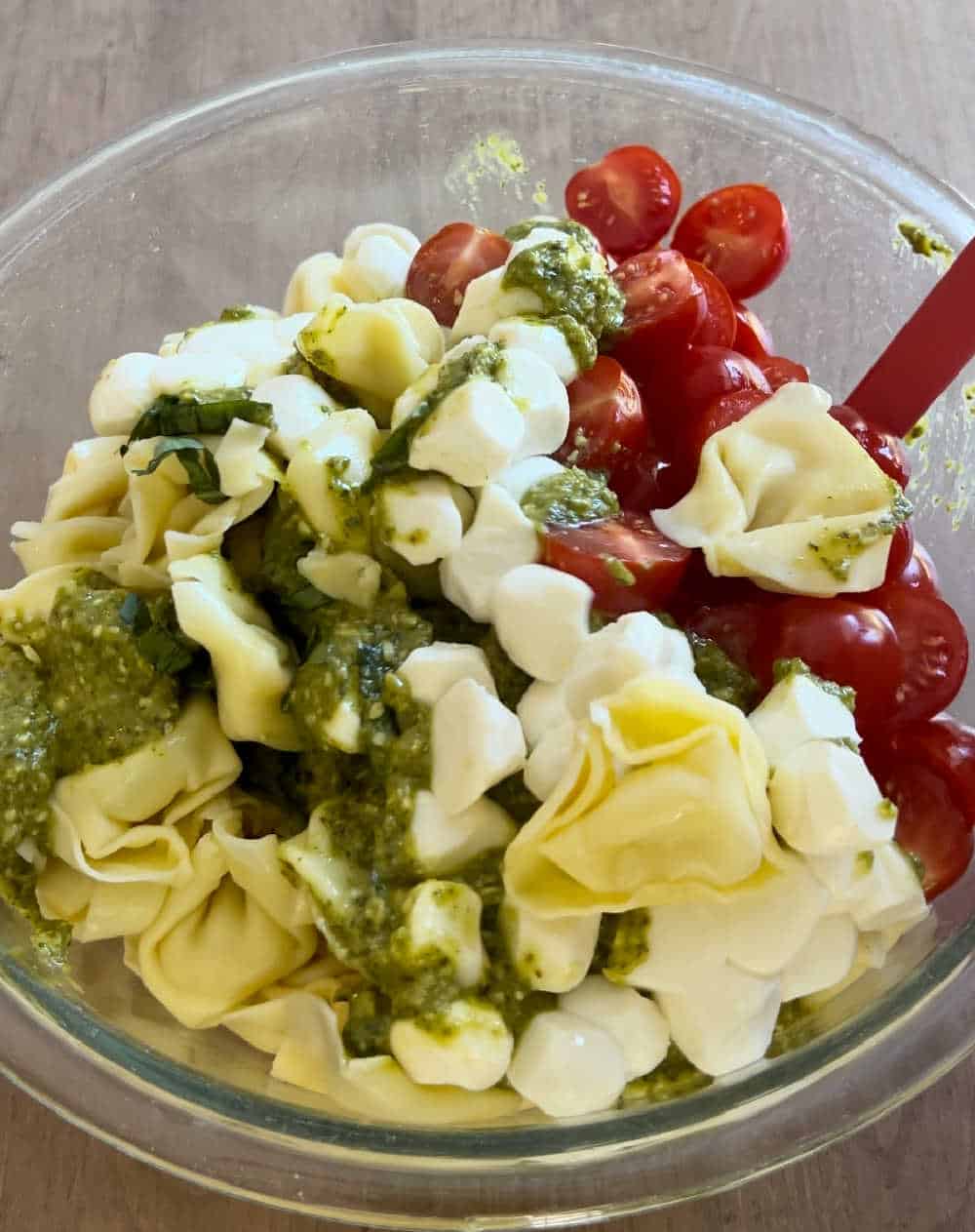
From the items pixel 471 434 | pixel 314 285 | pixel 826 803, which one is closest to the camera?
pixel 826 803

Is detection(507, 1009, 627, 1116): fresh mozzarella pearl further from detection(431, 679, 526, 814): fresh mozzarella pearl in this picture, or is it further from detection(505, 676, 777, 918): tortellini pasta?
detection(431, 679, 526, 814): fresh mozzarella pearl

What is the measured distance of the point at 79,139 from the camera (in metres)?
2.11

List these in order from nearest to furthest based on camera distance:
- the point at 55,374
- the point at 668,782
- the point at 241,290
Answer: the point at 668,782
the point at 55,374
the point at 241,290

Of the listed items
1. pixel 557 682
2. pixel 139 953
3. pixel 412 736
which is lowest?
pixel 139 953

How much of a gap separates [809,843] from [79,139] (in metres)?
1.82

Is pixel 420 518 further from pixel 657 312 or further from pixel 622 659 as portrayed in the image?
pixel 657 312

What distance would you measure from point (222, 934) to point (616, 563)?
0.59 meters

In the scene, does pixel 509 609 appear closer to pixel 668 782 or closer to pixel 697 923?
pixel 668 782

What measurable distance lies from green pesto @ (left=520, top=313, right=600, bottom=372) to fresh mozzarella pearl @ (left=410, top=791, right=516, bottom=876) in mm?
502

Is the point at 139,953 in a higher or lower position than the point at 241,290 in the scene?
lower

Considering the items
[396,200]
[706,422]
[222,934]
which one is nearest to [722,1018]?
[222,934]

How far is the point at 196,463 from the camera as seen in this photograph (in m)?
1.25

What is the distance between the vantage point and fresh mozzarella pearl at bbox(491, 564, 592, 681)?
112 centimetres

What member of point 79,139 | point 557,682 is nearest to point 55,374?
point 79,139
